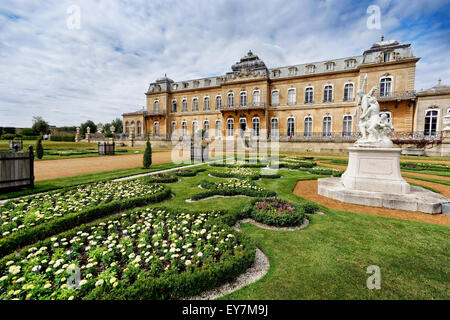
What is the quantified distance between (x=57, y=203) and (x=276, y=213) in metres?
5.86

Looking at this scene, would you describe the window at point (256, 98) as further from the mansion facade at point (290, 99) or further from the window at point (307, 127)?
the window at point (307, 127)

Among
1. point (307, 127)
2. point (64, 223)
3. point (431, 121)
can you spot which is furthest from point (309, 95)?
point (64, 223)

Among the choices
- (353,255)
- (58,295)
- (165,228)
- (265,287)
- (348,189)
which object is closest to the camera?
(58,295)

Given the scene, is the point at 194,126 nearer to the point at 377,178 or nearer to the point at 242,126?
the point at 242,126

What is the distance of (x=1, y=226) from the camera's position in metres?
3.85

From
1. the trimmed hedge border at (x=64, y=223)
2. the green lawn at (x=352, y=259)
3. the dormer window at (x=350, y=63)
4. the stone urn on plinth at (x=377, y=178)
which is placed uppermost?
the dormer window at (x=350, y=63)

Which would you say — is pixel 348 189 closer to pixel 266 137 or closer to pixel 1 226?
pixel 1 226

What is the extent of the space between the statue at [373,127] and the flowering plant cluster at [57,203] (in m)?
7.57

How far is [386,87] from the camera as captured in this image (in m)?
25.4

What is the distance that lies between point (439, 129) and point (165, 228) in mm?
33457

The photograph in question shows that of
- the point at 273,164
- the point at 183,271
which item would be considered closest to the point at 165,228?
the point at 183,271

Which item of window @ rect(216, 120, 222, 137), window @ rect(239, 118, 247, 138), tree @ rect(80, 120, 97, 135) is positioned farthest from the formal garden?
tree @ rect(80, 120, 97, 135)

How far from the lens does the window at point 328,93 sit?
28.9 metres

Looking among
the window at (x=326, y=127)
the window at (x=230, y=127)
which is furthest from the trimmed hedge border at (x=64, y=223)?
the window at (x=326, y=127)
